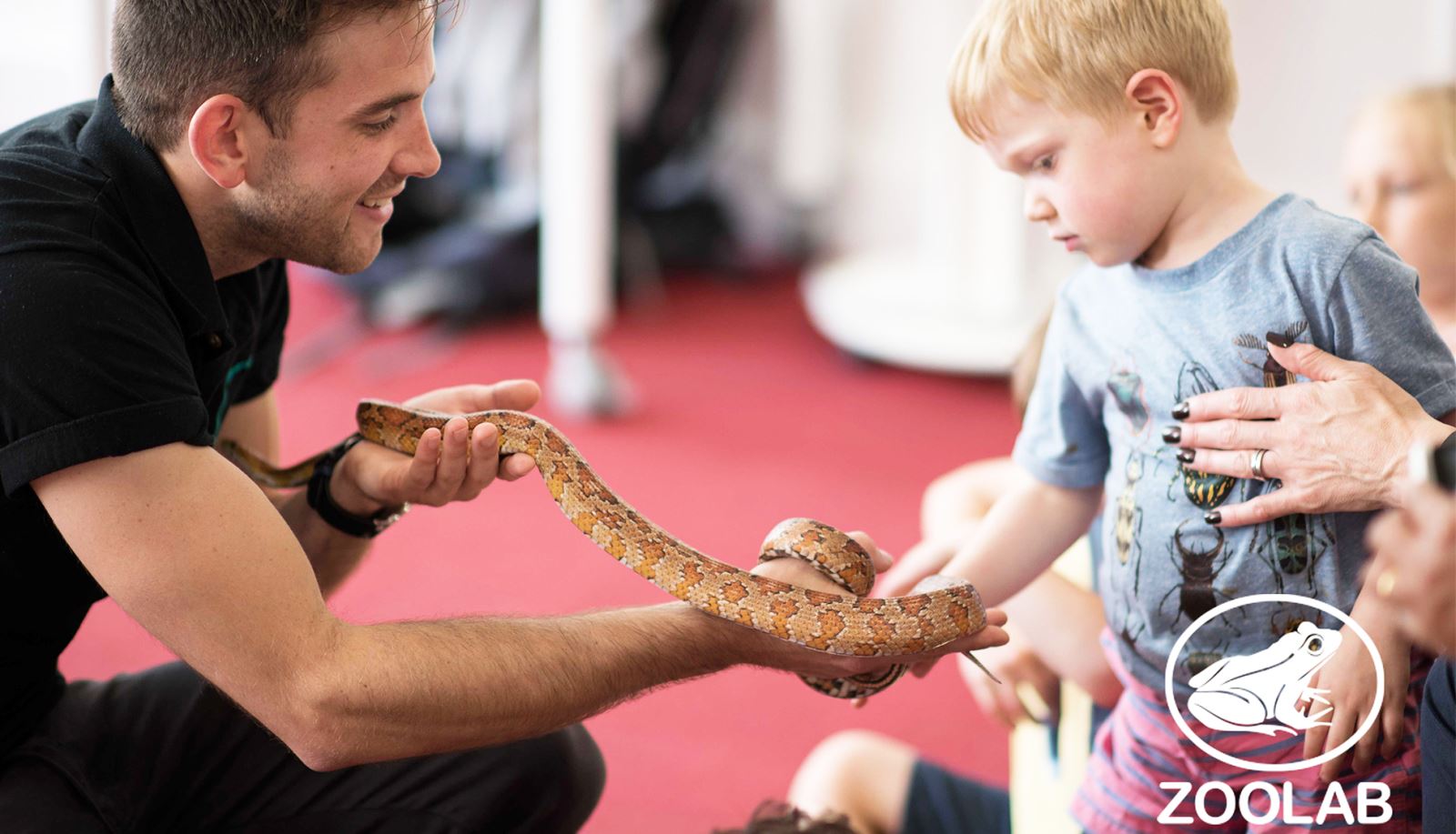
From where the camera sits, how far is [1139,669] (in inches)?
71.6

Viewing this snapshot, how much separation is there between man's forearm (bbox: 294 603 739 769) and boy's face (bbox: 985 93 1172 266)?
0.69 meters

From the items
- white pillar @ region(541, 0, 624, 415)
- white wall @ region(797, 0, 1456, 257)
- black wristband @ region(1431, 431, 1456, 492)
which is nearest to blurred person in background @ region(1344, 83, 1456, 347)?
black wristband @ region(1431, 431, 1456, 492)

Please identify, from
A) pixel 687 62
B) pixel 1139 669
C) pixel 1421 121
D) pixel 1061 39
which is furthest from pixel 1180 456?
pixel 687 62

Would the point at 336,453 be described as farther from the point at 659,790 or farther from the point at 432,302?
the point at 432,302

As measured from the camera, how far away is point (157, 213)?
1.66 metres

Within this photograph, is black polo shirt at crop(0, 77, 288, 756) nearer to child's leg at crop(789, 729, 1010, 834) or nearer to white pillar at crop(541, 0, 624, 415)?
child's leg at crop(789, 729, 1010, 834)

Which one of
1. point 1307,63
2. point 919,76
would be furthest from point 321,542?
point 919,76

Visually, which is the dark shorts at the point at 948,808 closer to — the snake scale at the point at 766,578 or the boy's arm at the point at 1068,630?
the boy's arm at the point at 1068,630

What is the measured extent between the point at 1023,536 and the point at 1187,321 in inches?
16.1

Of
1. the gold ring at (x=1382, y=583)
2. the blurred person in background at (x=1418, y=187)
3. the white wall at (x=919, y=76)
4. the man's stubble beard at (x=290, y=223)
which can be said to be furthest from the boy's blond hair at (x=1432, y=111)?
the white wall at (x=919, y=76)

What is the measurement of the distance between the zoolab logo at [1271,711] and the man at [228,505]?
29 cm

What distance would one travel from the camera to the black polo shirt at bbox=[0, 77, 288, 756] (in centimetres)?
145

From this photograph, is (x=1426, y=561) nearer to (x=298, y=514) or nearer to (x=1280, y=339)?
(x=1280, y=339)

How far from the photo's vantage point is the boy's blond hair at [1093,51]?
1619 millimetres
